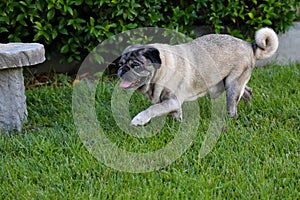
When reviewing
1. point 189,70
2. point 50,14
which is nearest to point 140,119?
point 189,70

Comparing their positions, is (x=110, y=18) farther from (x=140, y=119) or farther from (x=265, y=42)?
(x=140, y=119)

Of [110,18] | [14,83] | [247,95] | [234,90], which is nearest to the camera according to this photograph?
[14,83]

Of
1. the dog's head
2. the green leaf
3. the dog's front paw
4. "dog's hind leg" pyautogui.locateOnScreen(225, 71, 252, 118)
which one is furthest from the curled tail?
the green leaf

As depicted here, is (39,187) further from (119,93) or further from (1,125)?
(119,93)

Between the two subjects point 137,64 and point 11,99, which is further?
point 11,99

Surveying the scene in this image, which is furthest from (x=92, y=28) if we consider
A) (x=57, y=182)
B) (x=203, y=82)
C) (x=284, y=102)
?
(x=57, y=182)

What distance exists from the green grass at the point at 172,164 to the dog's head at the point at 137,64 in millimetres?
457

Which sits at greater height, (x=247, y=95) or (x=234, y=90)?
(x=234, y=90)

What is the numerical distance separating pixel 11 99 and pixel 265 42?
2203mm

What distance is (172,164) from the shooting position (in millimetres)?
3186

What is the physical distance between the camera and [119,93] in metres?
4.69

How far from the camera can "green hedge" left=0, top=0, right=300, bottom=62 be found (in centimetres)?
507

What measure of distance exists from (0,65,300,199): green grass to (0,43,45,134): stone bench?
14 centimetres

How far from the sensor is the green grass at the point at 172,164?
281 centimetres
